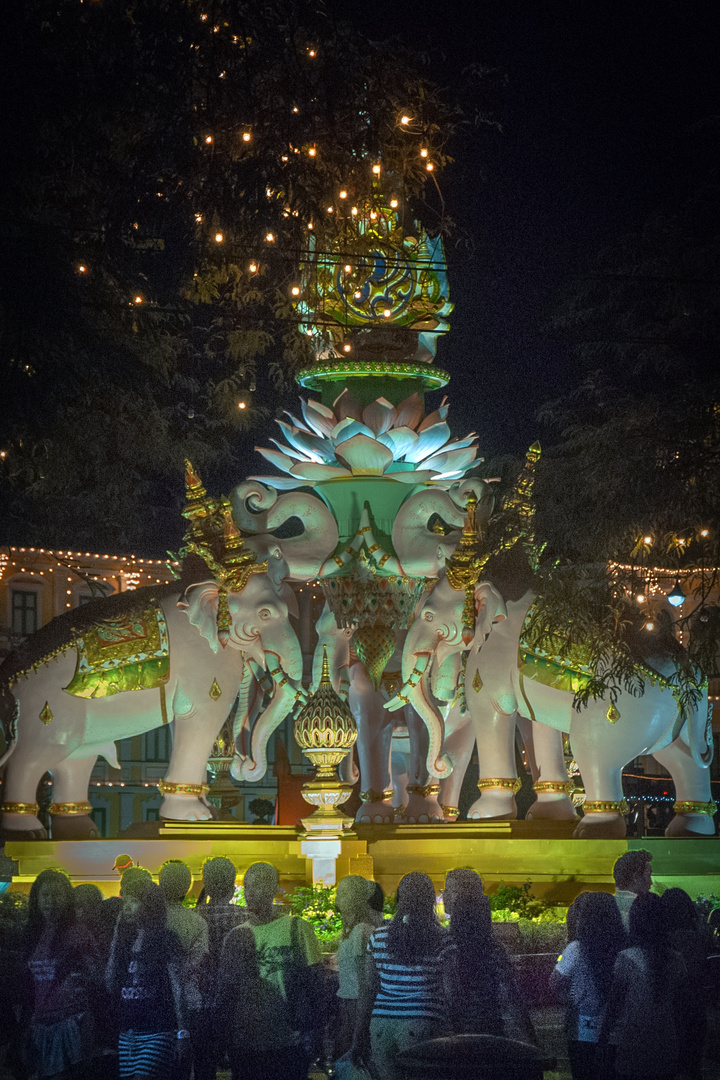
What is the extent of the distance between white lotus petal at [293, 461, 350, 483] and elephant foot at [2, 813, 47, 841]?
3158 millimetres

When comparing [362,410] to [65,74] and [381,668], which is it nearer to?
[381,668]

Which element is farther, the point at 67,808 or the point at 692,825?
the point at 67,808

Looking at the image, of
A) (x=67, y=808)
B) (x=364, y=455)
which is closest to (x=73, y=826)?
(x=67, y=808)

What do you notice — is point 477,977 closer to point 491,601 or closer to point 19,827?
point 491,601

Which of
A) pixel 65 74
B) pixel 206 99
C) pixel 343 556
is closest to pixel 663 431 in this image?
pixel 343 556

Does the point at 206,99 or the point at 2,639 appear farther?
the point at 2,639

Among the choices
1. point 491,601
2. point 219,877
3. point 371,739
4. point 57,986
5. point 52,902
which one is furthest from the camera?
point 371,739

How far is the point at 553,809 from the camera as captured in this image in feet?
42.4

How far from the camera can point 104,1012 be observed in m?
7.66

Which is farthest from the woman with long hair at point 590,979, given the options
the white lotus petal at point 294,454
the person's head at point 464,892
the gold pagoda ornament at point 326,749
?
the white lotus petal at point 294,454

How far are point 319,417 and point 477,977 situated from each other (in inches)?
269

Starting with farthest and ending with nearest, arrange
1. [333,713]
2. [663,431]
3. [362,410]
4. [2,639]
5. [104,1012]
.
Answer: [2,639]
[362,410]
[333,713]
[663,431]
[104,1012]

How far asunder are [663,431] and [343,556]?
2.68 meters

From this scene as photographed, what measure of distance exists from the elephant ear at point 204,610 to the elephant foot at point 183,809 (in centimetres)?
111
